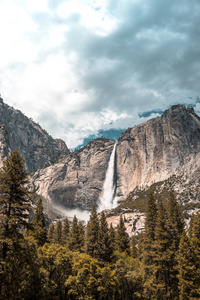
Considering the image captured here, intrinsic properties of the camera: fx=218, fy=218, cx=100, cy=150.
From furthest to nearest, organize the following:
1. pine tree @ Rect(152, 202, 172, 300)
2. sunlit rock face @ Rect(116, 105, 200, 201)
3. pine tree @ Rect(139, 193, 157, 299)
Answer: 1. sunlit rock face @ Rect(116, 105, 200, 201)
2. pine tree @ Rect(139, 193, 157, 299)
3. pine tree @ Rect(152, 202, 172, 300)

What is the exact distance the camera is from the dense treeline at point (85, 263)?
16.9m

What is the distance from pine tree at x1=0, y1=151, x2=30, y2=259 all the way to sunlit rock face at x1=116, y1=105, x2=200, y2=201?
15015 cm

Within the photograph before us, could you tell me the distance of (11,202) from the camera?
1733cm

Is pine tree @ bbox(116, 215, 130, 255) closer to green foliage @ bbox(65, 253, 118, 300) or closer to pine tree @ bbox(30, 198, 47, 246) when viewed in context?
pine tree @ bbox(30, 198, 47, 246)

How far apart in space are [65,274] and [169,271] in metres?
15.0

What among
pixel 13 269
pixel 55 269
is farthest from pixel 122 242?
pixel 13 269

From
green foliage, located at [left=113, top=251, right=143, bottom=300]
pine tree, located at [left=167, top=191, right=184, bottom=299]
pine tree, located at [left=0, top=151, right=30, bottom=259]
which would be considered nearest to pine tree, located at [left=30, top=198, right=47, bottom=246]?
green foliage, located at [left=113, top=251, right=143, bottom=300]

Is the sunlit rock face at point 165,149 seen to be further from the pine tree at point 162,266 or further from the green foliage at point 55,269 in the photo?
the green foliage at point 55,269

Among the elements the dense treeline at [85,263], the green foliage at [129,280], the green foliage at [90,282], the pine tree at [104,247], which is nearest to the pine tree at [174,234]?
the dense treeline at [85,263]

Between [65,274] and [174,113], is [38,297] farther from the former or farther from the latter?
[174,113]

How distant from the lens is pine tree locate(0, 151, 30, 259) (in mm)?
16500

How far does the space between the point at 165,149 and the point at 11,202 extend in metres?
171

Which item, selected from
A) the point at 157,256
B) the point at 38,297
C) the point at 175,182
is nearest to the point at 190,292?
the point at 157,256

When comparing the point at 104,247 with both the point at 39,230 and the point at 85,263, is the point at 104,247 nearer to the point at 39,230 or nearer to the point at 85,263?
the point at 85,263
